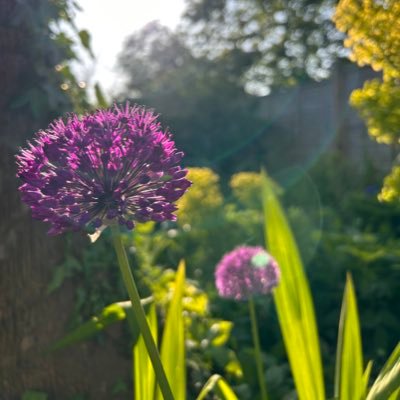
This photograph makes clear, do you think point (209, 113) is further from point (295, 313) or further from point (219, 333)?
point (295, 313)

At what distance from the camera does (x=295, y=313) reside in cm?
192

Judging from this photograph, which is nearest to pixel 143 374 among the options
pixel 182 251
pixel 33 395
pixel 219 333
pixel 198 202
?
pixel 33 395

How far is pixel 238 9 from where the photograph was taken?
1593 centimetres

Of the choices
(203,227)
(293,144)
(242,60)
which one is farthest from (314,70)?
(203,227)

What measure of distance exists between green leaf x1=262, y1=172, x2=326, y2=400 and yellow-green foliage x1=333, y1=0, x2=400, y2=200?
1.37ft

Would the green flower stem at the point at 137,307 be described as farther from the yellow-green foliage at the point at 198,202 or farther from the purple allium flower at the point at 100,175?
the yellow-green foliage at the point at 198,202

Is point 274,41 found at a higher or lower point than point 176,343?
higher

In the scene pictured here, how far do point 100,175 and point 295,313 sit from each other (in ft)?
3.42

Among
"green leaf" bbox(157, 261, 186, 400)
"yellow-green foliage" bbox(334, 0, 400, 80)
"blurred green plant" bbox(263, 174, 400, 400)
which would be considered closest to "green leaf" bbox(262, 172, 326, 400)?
"blurred green plant" bbox(263, 174, 400, 400)

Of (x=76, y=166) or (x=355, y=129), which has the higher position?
(x=355, y=129)

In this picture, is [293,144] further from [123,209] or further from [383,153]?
[123,209]

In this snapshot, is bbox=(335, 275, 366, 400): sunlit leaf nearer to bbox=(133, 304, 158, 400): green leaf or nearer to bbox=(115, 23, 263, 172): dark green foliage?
bbox=(133, 304, 158, 400): green leaf

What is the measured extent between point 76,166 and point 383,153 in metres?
7.65

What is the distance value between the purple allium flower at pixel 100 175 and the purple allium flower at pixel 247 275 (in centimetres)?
110
